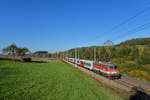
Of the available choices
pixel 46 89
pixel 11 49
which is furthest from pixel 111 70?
pixel 11 49

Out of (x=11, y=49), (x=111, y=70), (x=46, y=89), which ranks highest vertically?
(x=11, y=49)

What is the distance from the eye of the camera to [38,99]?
9781 mm

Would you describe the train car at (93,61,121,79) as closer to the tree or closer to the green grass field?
the green grass field

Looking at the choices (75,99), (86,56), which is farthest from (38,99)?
(86,56)

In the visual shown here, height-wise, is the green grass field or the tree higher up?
the tree

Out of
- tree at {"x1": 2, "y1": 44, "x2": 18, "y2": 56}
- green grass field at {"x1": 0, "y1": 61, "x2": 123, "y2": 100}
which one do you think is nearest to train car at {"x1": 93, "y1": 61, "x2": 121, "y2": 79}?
green grass field at {"x1": 0, "y1": 61, "x2": 123, "y2": 100}

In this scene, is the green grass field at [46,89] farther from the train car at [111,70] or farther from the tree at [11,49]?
the tree at [11,49]

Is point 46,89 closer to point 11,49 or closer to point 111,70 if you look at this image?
point 111,70

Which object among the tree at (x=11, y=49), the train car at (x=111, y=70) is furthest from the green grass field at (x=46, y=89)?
the tree at (x=11, y=49)

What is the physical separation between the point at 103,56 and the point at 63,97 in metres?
46.4

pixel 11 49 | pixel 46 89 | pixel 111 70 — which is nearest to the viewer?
pixel 46 89

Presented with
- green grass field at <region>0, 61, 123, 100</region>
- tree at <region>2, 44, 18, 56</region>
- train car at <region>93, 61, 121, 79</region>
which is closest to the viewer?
green grass field at <region>0, 61, 123, 100</region>

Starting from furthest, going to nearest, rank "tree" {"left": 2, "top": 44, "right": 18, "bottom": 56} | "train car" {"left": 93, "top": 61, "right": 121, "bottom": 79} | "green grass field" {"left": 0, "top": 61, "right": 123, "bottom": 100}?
"tree" {"left": 2, "top": 44, "right": 18, "bottom": 56}
"train car" {"left": 93, "top": 61, "right": 121, "bottom": 79}
"green grass field" {"left": 0, "top": 61, "right": 123, "bottom": 100}

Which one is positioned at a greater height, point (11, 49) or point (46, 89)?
point (11, 49)
